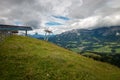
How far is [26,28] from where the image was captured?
88750mm

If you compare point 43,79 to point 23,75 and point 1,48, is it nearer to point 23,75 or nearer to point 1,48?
point 23,75

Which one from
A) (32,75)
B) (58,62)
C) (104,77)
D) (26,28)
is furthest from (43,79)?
(26,28)

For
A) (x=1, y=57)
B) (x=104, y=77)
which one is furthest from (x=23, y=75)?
(x=104, y=77)

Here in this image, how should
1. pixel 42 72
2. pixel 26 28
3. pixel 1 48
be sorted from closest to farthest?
pixel 42 72
pixel 1 48
pixel 26 28

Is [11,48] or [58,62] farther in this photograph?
[11,48]

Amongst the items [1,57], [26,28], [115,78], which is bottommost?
[115,78]

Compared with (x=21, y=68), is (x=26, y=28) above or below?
above

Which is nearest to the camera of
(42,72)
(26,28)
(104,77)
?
(42,72)

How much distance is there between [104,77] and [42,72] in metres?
13.9

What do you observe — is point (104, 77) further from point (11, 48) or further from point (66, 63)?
point (11, 48)

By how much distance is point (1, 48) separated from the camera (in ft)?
184

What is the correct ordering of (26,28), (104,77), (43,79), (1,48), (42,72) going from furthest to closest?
(26,28), (1,48), (104,77), (42,72), (43,79)

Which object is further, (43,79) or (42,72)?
(42,72)

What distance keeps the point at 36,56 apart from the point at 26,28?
1538 inches
